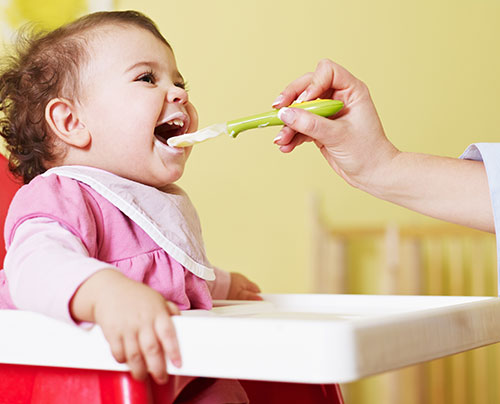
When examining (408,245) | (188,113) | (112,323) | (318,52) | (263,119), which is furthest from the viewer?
(318,52)

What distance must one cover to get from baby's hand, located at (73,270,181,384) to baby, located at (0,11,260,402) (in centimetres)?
5

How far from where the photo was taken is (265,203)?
6.89ft

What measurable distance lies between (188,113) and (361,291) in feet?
4.44

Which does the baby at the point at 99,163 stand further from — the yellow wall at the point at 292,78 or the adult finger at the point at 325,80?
the yellow wall at the point at 292,78

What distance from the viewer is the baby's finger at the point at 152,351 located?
0.46 meters

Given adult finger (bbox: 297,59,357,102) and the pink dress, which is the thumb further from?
the pink dress

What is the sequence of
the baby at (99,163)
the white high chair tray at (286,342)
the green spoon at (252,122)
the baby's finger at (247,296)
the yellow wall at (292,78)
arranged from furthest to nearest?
1. the yellow wall at (292,78)
2. the baby's finger at (247,296)
3. the green spoon at (252,122)
4. the baby at (99,163)
5. the white high chair tray at (286,342)

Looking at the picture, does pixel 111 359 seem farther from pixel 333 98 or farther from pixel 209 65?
pixel 209 65

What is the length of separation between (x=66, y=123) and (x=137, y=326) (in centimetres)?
37

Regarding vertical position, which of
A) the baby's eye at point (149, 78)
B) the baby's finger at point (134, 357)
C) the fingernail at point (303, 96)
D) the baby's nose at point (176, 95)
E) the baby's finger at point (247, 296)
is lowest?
the baby's finger at point (247, 296)

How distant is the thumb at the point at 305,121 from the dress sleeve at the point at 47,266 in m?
0.24

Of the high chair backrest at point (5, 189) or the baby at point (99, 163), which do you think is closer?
the baby at point (99, 163)

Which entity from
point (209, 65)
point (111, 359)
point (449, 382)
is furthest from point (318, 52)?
point (111, 359)

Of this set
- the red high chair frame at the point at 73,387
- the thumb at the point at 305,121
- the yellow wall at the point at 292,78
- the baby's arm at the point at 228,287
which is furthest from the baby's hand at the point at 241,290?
the yellow wall at the point at 292,78
